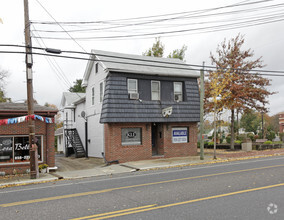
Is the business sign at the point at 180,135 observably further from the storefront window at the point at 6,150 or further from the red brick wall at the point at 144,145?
the storefront window at the point at 6,150

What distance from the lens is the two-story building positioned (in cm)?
1808

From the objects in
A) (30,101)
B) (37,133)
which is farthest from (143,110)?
(30,101)

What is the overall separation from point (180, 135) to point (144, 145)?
123 inches

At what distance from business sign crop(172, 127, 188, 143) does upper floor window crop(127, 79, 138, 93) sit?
4172mm

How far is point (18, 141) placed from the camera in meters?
15.6

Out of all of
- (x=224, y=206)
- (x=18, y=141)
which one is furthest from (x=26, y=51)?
(x=224, y=206)

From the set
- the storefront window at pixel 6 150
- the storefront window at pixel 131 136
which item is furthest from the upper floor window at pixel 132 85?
the storefront window at pixel 6 150

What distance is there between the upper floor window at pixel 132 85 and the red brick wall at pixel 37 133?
5785 mm

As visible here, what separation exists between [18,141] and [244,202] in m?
13.1

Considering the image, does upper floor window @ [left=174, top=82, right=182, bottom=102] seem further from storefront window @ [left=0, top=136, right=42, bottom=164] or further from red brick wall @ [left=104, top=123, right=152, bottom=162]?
storefront window @ [left=0, top=136, right=42, bottom=164]

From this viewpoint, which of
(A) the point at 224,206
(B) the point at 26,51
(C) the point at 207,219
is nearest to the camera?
(C) the point at 207,219

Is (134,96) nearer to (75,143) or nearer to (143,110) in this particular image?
(143,110)

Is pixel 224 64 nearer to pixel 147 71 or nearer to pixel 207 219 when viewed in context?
pixel 147 71

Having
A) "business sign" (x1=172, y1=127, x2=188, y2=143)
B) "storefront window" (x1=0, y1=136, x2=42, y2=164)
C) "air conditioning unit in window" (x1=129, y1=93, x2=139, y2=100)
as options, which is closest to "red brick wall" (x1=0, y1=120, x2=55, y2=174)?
"storefront window" (x1=0, y1=136, x2=42, y2=164)
